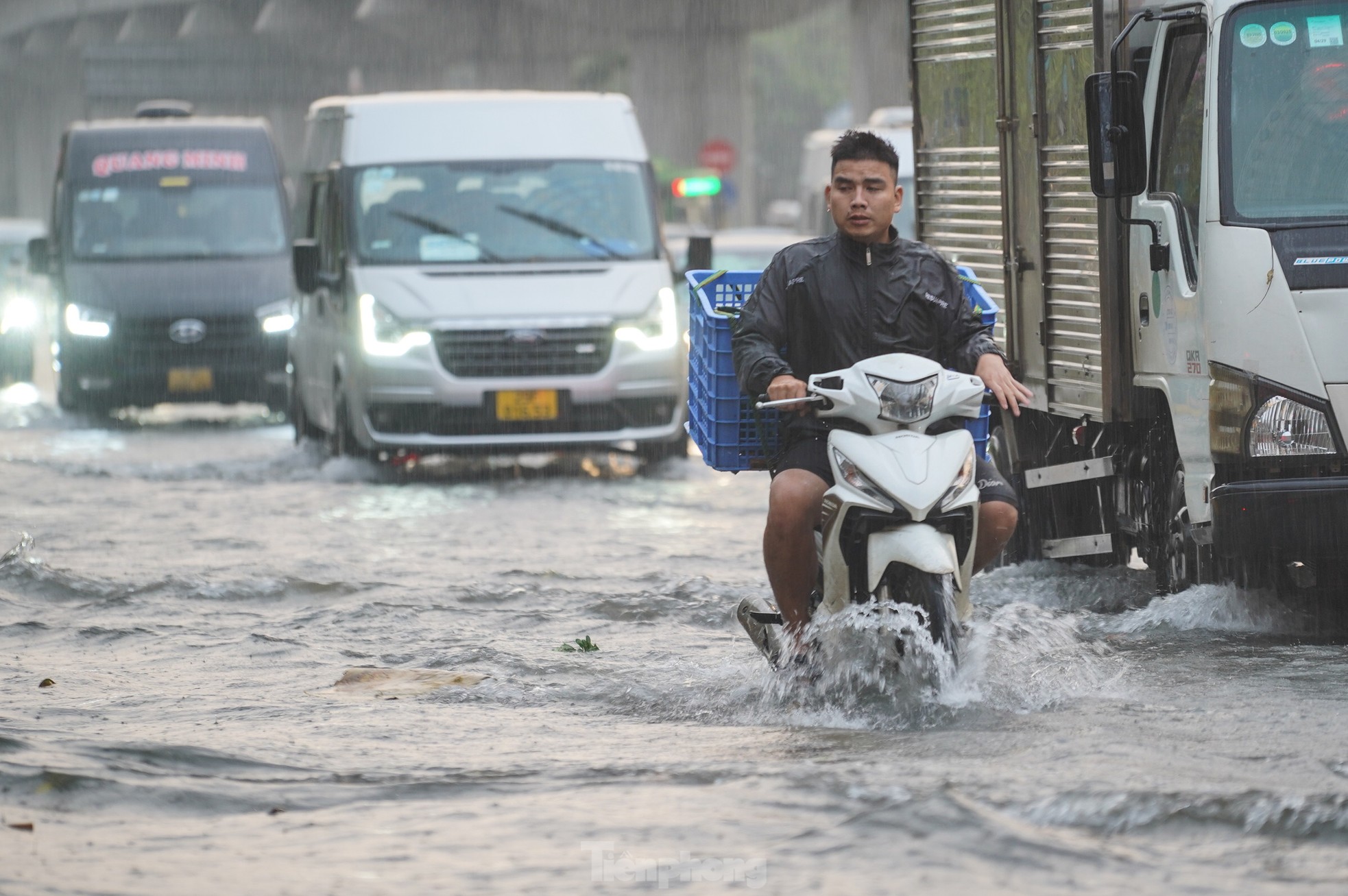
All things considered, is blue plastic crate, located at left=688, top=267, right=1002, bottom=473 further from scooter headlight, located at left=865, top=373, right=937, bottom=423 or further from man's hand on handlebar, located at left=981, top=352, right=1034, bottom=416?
scooter headlight, located at left=865, top=373, right=937, bottom=423

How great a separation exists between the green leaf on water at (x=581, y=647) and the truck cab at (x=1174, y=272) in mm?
2038

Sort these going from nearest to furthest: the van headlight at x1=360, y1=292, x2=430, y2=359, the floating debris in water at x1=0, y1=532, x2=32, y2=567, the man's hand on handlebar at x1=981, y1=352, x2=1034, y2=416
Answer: the man's hand on handlebar at x1=981, y1=352, x2=1034, y2=416 → the floating debris in water at x1=0, y1=532, x2=32, y2=567 → the van headlight at x1=360, y1=292, x2=430, y2=359

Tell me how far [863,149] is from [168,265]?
45.9 feet

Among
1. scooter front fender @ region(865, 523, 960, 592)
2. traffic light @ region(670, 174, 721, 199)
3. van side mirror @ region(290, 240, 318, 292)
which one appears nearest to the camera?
scooter front fender @ region(865, 523, 960, 592)

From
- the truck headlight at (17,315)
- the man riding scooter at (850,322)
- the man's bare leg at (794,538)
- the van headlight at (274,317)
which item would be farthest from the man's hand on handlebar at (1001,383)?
the truck headlight at (17,315)

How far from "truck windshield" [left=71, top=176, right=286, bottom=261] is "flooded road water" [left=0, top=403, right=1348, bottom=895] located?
29.8 ft

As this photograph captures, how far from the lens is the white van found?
49.0 feet

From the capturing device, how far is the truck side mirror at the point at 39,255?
19766 mm

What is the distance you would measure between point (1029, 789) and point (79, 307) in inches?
603

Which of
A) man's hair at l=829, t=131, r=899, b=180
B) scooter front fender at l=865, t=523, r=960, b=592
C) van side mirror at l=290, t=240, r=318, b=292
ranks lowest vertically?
scooter front fender at l=865, t=523, r=960, b=592

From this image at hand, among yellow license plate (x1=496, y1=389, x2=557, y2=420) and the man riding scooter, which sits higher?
the man riding scooter

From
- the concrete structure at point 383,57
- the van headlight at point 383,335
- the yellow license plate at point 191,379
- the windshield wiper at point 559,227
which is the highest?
the concrete structure at point 383,57
